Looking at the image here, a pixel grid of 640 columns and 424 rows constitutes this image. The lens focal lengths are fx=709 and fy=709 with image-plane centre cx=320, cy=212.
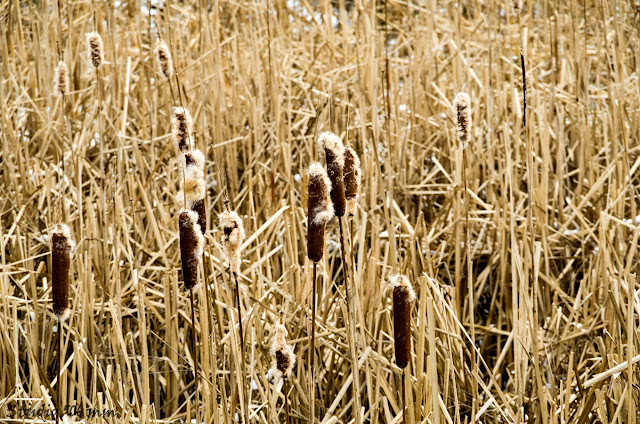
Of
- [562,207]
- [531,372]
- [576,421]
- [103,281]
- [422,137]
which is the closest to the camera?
[576,421]

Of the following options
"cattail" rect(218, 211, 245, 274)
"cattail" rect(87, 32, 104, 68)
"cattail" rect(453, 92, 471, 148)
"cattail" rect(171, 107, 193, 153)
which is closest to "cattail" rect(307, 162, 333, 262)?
"cattail" rect(218, 211, 245, 274)

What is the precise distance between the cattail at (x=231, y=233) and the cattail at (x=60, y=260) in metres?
0.20

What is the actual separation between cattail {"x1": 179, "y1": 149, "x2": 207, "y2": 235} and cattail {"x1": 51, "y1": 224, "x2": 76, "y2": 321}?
161 mm

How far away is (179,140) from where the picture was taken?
1.06m

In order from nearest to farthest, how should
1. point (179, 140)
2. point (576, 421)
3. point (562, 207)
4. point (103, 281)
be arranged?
point (179, 140) < point (576, 421) < point (103, 281) < point (562, 207)

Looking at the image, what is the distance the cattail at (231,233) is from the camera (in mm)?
910

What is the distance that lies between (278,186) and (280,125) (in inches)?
7.1

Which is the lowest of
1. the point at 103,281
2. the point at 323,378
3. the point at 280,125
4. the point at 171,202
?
the point at 323,378

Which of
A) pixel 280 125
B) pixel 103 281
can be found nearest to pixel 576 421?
pixel 103 281

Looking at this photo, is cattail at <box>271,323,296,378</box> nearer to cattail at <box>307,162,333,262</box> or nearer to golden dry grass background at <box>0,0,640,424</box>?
golden dry grass background at <box>0,0,640,424</box>

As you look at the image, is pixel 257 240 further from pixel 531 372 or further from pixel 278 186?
pixel 531 372

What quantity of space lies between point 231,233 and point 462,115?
0.47 metres

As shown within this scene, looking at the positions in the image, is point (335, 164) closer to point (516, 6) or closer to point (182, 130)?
point (182, 130)

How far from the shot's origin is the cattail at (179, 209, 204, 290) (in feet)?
2.89
